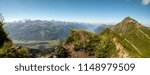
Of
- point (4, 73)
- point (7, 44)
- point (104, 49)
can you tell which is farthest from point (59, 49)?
point (4, 73)

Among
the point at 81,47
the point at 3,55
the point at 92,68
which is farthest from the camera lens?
the point at 81,47

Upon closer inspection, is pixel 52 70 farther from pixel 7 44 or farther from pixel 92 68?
pixel 7 44

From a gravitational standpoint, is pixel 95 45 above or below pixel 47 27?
above

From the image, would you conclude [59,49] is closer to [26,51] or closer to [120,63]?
[26,51]

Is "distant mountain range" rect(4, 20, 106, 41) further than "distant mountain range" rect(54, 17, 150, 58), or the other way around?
"distant mountain range" rect(4, 20, 106, 41)

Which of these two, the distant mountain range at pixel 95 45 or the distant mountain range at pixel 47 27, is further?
the distant mountain range at pixel 47 27

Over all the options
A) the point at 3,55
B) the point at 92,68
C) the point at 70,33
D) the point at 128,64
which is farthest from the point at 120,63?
the point at 70,33

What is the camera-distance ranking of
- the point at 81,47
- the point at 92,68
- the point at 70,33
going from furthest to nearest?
the point at 70,33 < the point at 81,47 < the point at 92,68

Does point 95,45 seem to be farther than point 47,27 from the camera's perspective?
No

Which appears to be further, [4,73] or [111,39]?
[111,39]
